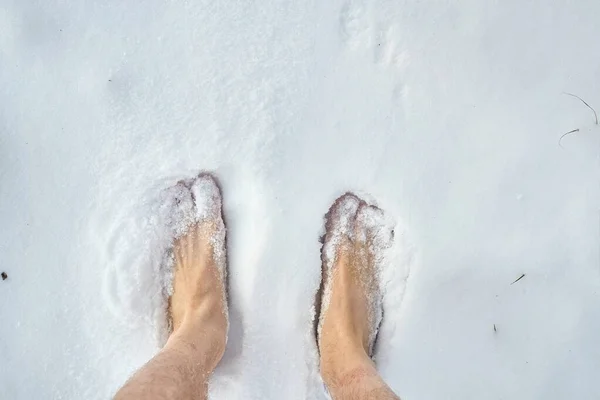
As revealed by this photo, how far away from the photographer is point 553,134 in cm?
167

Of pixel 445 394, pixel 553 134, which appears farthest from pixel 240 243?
pixel 553 134

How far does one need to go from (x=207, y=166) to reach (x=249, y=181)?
0.45ft

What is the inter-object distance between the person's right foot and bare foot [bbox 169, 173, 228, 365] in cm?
31

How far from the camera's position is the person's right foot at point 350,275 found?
1650 mm

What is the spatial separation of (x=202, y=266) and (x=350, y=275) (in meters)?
0.44

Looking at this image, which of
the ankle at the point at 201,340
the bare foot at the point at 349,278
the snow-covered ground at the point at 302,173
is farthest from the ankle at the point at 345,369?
the ankle at the point at 201,340

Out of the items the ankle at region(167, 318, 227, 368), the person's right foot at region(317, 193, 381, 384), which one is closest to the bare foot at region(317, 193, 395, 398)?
the person's right foot at region(317, 193, 381, 384)

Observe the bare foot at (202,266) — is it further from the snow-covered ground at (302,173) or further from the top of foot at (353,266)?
the top of foot at (353,266)

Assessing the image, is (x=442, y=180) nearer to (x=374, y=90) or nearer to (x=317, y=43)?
(x=374, y=90)

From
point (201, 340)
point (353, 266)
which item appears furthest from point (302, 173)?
point (201, 340)

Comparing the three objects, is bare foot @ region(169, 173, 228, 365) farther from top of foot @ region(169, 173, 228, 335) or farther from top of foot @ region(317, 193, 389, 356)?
top of foot @ region(317, 193, 389, 356)

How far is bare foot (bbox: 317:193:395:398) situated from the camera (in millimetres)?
1636

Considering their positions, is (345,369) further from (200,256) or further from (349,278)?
(200,256)

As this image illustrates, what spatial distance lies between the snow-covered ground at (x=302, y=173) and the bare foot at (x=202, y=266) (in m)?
0.05
